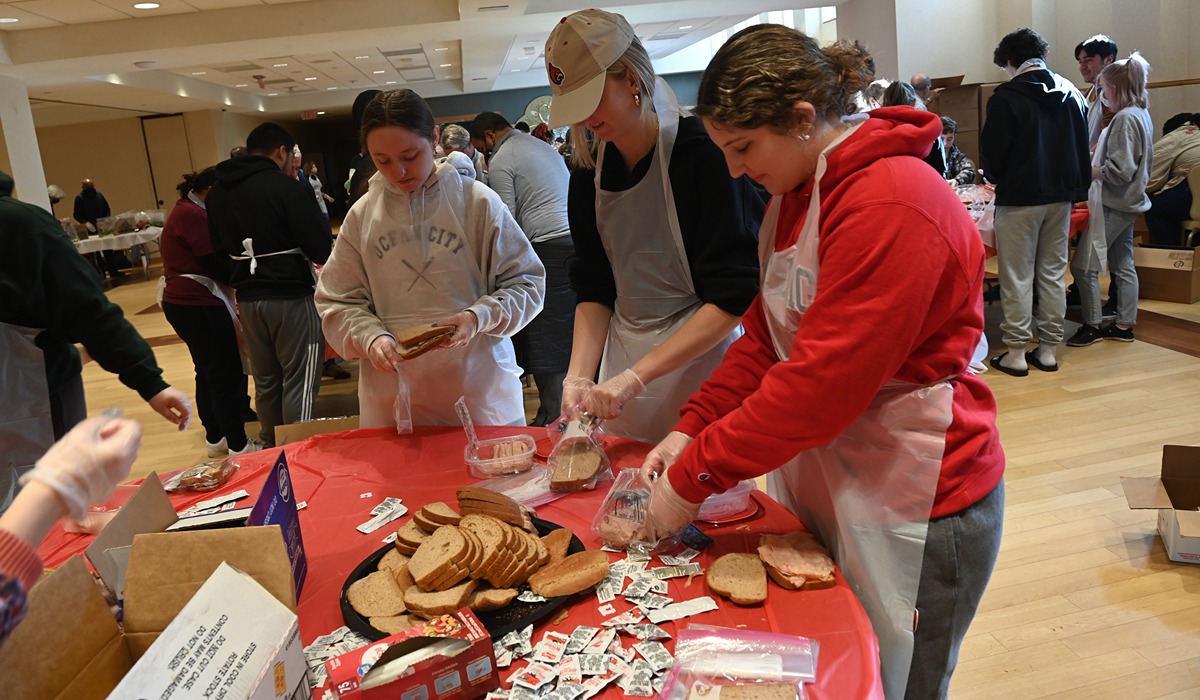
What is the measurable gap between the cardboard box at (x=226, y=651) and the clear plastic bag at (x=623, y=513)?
0.55m

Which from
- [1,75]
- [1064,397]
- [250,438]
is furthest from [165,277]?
[1,75]

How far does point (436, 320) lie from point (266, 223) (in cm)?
186

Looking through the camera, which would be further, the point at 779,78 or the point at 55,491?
the point at 779,78

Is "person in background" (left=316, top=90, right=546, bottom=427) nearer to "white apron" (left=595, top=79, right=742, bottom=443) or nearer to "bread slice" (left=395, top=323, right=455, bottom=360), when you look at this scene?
"bread slice" (left=395, top=323, right=455, bottom=360)

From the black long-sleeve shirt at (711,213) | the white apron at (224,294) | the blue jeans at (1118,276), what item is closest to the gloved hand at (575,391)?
the black long-sleeve shirt at (711,213)

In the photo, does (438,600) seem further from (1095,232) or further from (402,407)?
(1095,232)

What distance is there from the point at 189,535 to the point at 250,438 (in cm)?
380

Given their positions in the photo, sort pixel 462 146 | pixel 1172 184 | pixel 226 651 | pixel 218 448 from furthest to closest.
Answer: pixel 1172 184 < pixel 462 146 < pixel 218 448 < pixel 226 651

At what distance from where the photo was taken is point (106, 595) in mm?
1122

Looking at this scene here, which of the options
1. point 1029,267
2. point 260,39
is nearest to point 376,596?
point 1029,267

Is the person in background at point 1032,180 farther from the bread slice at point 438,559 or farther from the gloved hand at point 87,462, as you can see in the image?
the gloved hand at point 87,462

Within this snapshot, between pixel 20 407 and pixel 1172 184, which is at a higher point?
pixel 20 407

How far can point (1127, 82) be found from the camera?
482 cm

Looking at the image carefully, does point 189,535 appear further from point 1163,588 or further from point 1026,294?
point 1026,294
